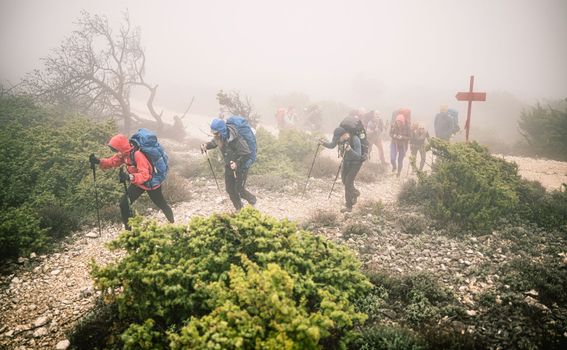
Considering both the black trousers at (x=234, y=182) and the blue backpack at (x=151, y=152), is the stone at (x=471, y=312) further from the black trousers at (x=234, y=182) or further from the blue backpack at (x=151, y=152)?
the blue backpack at (x=151, y=152)

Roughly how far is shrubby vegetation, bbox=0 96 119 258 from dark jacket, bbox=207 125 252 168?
3312 mm

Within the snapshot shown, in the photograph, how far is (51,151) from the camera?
8484 mm

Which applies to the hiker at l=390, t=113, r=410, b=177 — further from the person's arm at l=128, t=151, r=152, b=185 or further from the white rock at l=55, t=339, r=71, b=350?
the white rock at l=55, t=339, r=71, b=350

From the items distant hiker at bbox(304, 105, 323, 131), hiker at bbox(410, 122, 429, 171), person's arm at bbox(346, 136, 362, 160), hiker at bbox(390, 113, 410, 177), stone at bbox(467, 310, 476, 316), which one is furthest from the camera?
distant hiker at bbox(304, 105, 323, 131)

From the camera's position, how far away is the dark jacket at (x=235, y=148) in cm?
700

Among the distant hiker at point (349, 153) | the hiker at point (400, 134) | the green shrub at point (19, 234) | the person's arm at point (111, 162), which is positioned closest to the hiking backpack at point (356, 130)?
the distant hiker at point (349, 153)

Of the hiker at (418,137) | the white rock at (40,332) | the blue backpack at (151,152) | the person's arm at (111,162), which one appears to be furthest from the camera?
the hiker at (418,137)

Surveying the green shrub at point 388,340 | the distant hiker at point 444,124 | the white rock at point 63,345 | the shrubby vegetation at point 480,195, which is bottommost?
the white rock at point 63,345

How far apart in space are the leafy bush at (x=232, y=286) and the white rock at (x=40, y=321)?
4.93ft

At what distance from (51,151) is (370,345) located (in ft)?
32.0

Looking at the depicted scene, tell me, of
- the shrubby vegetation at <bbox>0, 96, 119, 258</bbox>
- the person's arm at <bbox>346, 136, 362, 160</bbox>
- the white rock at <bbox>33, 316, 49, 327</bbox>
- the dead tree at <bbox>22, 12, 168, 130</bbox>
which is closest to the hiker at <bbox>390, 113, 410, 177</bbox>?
the person's arm at <bbox>346, 136, 362, 160</bbox>

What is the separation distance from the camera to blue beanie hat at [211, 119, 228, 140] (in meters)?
6.75

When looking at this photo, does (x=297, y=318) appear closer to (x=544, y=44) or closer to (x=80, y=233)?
(x=80, y=233)

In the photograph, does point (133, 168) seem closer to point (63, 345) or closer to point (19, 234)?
point (19, 234)
